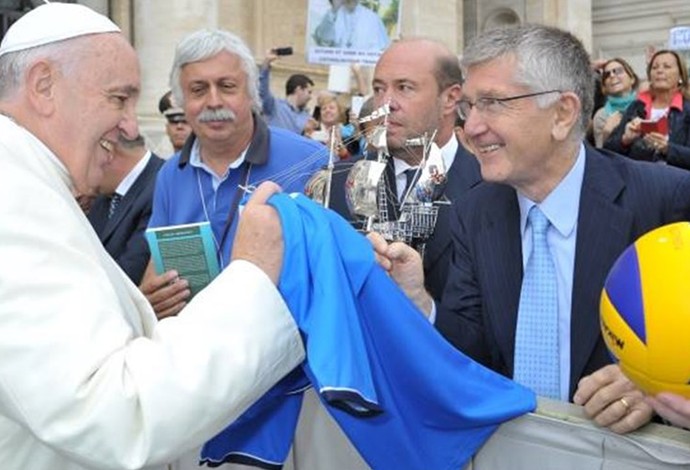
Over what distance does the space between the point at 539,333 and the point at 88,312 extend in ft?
4.81

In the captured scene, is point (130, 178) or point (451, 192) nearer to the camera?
point (451, 192)

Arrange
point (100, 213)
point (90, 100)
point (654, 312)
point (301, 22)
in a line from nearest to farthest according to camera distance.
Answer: point (654, 312)
point (90, 100)
point (100, 213)
point (301, 22)

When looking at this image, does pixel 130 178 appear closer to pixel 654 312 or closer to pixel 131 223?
pixel 131 223

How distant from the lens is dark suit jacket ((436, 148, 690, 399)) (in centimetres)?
282

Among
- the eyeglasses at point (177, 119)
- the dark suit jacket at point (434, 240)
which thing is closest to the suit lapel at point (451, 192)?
the dark suit jacket at point (434, 240)

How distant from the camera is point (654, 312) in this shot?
6.62 ft

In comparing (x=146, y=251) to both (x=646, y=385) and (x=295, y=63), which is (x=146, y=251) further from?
(x=295, y=63)

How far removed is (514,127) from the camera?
294 cm

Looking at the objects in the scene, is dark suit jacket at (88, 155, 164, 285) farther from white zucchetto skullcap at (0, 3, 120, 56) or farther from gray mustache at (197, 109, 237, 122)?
white zucchetto skullcap at (0, 3, 120, 56)

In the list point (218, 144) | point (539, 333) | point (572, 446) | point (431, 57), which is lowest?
point (572, 446)

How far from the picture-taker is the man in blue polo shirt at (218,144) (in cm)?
434

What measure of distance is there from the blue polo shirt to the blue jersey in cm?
180

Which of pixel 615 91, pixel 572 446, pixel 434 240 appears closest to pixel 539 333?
pixel 572 446

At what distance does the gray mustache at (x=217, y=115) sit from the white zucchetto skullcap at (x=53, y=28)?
1903 mm
